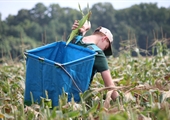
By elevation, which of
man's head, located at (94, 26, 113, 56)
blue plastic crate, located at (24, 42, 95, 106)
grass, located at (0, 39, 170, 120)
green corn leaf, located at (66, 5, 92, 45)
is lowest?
grass, located at (0, 39, 170, 120)

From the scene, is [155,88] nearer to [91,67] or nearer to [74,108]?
[91,67]

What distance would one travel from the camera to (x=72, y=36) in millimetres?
2848

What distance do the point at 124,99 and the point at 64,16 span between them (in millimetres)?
38458

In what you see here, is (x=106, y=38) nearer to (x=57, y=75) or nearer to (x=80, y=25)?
(x=80, y=25)

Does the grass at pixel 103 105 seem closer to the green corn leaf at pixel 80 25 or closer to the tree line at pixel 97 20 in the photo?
the green corn leaf at pixel 80 25

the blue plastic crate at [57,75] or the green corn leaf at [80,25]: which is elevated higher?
the green corn leaf at [80,25]

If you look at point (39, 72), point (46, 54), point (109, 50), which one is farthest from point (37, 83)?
point (109, 50)

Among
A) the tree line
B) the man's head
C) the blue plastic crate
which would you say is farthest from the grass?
the tree line

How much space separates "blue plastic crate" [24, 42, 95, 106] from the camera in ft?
8.13

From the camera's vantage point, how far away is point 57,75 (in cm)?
248

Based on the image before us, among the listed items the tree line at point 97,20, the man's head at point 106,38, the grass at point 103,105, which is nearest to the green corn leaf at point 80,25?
the man's head at point 106,38

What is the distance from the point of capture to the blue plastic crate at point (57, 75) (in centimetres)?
248

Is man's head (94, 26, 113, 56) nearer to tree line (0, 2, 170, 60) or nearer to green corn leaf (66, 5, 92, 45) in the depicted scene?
green corn leaf (66, 5, 92, 45)

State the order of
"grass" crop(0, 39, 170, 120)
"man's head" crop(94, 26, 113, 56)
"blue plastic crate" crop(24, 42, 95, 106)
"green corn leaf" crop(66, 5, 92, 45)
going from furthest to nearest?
"man's head" crop(94, 26, 113, 56) → "green corn leaf" crop(66, 5, 92, 45) → "blue plastic crate" crop(24, 42, 95, 106) → "grass" crop(0, 39, 170, 120)
